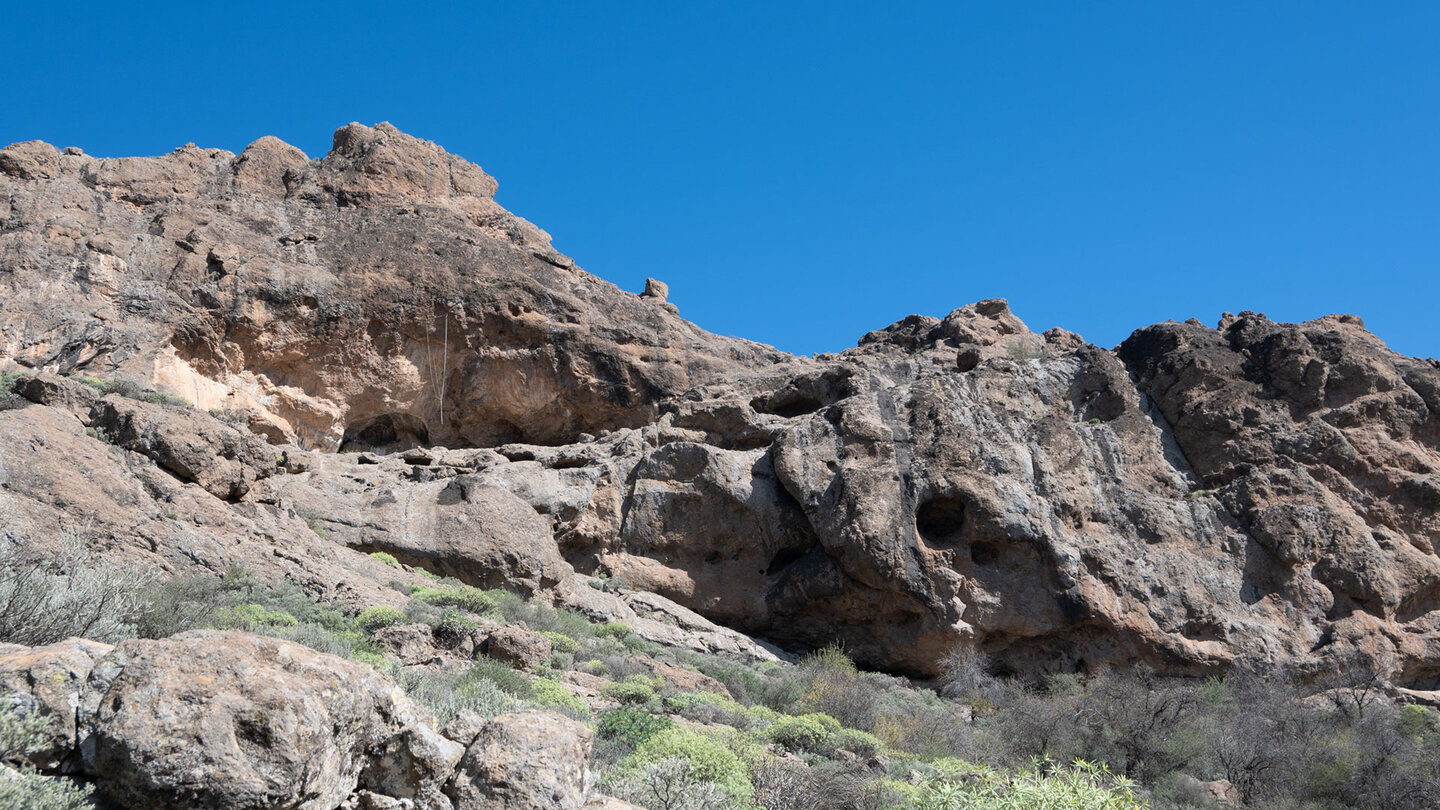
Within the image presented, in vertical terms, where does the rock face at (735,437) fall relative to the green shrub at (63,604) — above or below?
above

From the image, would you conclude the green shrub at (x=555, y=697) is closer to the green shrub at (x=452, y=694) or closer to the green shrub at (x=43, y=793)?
the green shrub at (x=452, y=694)

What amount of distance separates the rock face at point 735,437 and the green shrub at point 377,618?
3717 mm

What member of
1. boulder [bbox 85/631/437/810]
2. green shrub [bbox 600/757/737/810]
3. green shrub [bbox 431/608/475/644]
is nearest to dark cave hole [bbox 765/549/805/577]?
green shrub [bbox 431/608/475/644]

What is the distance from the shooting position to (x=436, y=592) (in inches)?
494

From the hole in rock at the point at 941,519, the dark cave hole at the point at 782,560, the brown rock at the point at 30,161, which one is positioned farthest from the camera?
the brown rock at the point at 30,161

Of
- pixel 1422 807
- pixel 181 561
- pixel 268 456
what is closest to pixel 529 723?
pixel 181 561

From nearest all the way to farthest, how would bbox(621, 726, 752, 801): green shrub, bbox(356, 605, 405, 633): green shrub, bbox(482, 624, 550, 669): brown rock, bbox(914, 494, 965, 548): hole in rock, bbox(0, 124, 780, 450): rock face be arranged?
bbox(621, 726, 752, 801): green shrub
bbox(356, 605, 405, 633): green shrub
bbox(482, 624, 550, 669): brown rock
bbox(0, 124, 780, 450): rock face
bbox(914, 494, 965, 548): hole in rock

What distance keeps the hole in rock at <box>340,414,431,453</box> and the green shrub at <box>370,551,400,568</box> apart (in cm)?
833

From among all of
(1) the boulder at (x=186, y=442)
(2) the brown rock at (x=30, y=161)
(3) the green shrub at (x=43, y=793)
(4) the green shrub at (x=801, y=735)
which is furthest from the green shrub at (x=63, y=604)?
(2) the brown rock at (x=30, y=161)

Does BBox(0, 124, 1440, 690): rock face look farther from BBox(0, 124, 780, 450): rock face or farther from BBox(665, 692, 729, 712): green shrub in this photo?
BBox(665, 692, 729, 712): green shrub

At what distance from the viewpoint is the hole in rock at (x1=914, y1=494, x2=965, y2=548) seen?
19.0m

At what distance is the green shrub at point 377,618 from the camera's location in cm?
986

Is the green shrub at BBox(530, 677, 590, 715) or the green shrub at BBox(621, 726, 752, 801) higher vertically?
the green shrub at BBox(530, 677, 590, 715)

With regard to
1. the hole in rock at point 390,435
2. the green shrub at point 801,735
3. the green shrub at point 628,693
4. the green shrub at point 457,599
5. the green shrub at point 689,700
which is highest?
the hole in rock at point 390,435
